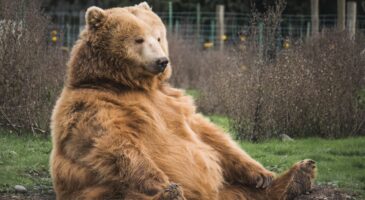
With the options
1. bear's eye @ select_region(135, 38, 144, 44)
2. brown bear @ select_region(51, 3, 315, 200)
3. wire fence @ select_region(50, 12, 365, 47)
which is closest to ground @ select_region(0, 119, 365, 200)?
brown bear @ select_region(51, 3, 315, 200)

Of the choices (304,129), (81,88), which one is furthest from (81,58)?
(304,129)

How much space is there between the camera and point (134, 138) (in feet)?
17.5

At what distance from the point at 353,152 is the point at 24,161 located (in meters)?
4.13

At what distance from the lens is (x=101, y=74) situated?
561cm

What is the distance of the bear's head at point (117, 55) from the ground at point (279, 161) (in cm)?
182

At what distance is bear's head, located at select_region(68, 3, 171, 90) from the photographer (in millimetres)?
5613

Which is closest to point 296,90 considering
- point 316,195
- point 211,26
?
point 316,195

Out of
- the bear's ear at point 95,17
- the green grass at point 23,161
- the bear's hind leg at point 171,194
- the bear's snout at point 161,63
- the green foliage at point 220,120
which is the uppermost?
the bear's ear at point 95,17

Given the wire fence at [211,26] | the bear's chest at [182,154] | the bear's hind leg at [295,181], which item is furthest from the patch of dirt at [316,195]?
the wire fence at [211,26]

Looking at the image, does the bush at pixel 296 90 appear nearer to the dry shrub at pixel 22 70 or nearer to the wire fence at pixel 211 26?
the dry shrub at pixel 22 70

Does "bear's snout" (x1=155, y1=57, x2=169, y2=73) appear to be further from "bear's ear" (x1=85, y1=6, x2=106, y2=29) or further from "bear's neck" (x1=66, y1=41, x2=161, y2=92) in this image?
"bear's ear" (x1=85, y1=6, x2=106, y2=29)

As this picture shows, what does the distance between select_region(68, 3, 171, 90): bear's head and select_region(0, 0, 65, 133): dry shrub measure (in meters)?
4.80

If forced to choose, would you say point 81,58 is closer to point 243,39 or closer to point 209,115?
point 243,39

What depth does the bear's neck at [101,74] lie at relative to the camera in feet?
18.4
